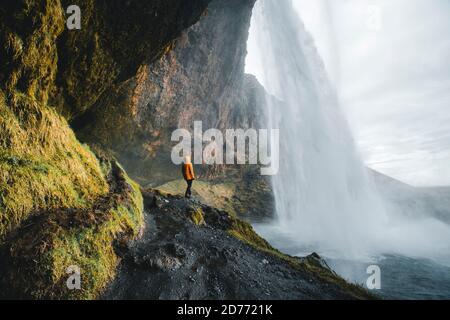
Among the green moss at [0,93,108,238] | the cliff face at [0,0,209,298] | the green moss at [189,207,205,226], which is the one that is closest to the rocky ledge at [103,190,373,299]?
the cliff face at [0,0,209,298]

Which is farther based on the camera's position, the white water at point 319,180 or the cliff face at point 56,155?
the white water at point 319,180

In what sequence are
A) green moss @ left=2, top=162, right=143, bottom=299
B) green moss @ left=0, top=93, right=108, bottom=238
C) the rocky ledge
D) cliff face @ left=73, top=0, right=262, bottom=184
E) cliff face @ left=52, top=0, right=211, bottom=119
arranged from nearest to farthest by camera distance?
1. green moss @ left=2, top=162, right=143, bottom=299
2. green moss @ left=0, top=93, right=108, bottom=238
3. the rocky ledge
4. cliff face @ left=52, top=0, right=211, bottom=119
5. cliff face @ left=73, top=0, right=262, bottom=184

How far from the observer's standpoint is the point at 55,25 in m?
7.06

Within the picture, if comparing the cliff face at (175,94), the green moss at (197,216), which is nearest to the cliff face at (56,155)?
the green moss at (197,216)

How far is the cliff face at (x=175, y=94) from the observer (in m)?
18.2

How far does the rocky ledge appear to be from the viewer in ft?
15.7

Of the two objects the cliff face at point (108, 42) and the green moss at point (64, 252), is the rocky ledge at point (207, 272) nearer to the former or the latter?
the green moss at point (64, 252)

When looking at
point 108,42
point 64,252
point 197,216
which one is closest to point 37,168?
point 64,252

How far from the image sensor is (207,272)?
5.44 metres

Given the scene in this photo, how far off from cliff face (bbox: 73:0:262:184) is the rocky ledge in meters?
11.3

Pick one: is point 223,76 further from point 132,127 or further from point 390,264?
point 390,264

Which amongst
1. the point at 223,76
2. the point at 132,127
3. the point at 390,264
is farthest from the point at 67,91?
the point at 223,76

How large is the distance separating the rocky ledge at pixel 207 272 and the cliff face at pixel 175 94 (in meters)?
11.3

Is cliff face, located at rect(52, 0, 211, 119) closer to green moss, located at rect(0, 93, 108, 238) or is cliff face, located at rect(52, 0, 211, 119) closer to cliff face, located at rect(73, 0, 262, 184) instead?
green moss, located at rect(0, 93, 108, 238)
